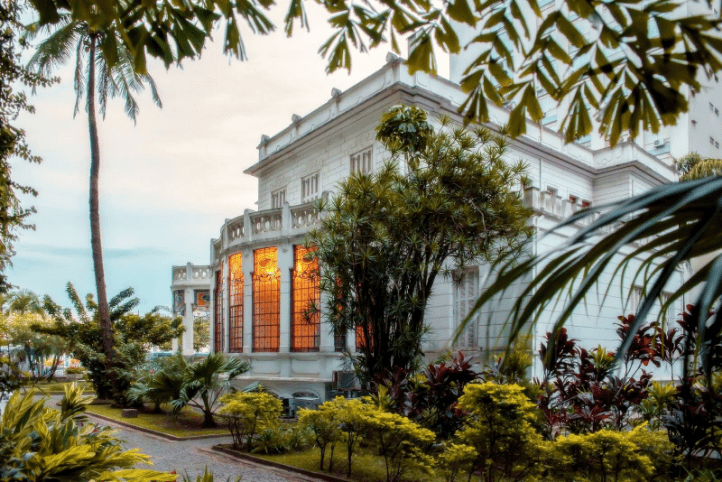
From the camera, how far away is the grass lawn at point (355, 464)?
8.34m

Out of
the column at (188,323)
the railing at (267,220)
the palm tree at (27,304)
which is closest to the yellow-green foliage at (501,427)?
the railing at (267,220)

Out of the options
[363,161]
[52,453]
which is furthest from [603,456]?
[363,161]

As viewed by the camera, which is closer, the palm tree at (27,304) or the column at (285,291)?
the column at (285,291)

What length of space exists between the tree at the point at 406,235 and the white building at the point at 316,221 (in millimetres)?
1341

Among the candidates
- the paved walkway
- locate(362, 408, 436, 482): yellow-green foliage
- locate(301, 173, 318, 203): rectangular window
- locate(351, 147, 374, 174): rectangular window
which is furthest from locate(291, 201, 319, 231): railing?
locate(362, 408, 436, 482): yellow-green foliage

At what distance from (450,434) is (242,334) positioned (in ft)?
29.6

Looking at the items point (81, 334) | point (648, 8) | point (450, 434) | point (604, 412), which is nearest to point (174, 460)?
point (450, 434)

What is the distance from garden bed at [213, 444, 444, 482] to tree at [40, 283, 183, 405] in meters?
7.99

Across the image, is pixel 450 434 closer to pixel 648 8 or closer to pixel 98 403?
pixel 648 8

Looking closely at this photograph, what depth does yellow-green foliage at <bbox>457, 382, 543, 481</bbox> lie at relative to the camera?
7168mm

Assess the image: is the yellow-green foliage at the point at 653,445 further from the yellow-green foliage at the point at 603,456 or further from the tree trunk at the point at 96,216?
the tree trunk at the point at 96,216

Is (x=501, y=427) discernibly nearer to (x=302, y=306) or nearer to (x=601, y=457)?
(x=601, y=457)

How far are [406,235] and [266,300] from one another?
603 cm

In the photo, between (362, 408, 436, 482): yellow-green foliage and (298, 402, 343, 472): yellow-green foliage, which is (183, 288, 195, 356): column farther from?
(362, 408, 436, 482): yellow-green foliage
